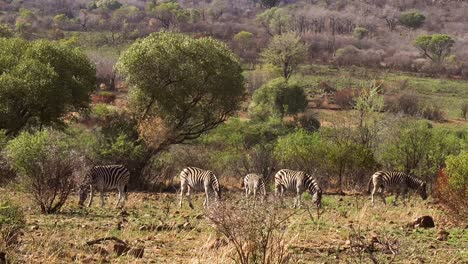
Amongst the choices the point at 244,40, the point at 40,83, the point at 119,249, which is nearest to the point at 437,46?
the point at 244,40

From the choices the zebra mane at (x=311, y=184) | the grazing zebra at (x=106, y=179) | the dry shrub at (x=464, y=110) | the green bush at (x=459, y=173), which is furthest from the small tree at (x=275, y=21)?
the green bush at (x=459, y=173)

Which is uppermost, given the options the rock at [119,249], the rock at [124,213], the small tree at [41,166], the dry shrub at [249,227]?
the dry shrub at [249,227]

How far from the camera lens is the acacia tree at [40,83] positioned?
21422 millimetres

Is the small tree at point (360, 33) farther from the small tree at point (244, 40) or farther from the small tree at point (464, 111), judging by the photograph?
the small tree at point (464, 111)

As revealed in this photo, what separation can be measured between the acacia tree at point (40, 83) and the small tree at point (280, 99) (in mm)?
31674

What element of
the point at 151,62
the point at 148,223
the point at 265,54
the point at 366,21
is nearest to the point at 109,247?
the point at 148,223

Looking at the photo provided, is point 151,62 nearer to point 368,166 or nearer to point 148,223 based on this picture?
point 368,166

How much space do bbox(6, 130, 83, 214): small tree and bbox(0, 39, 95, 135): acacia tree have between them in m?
7.78

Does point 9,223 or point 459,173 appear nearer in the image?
point 9,223

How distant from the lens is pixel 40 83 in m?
21.4

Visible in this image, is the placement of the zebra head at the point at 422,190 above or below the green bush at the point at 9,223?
below

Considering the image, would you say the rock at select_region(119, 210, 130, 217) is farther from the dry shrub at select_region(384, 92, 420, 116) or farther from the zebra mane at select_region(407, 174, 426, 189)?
the dry shrub at select_region(384, 92, 420, 116)

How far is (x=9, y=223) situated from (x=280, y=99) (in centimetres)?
4832

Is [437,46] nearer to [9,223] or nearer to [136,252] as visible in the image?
[136,252]
